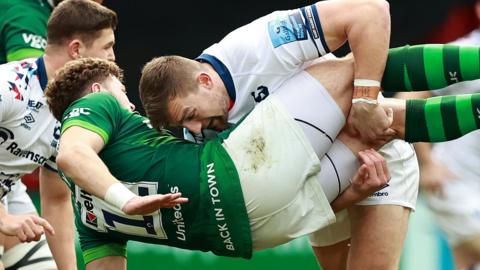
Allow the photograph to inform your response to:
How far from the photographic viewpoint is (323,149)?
12.8 feet

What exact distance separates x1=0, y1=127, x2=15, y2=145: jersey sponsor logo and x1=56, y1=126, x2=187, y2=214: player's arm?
1.01m

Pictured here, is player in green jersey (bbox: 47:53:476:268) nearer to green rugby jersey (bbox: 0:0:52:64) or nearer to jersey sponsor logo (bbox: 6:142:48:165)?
jersey sponsor logo (bbox: 6:142:48:165)

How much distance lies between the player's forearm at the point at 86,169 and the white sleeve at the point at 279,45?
1.96ft

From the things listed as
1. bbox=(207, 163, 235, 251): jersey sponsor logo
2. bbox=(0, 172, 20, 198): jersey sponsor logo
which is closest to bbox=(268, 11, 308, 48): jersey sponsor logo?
bbox=(207, 163, 235, 251): jersey sponsor logo

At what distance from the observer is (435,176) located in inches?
223

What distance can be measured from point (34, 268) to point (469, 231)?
206 cm

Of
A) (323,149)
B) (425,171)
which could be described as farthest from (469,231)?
(323,149)

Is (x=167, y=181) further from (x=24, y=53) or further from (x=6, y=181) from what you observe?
(x=24, y=53)

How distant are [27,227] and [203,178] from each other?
0.69 metres

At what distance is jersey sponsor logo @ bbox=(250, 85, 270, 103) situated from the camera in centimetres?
399

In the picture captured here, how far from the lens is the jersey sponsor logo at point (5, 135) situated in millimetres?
4738

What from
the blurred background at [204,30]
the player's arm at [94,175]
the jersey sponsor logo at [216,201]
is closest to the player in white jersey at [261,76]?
the jersey sponsor logo at [216,201]

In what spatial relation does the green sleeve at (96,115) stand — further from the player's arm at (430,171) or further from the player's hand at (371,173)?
the player's arm at (430,171)

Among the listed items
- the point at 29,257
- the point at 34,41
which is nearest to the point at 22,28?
the point at 34,41
